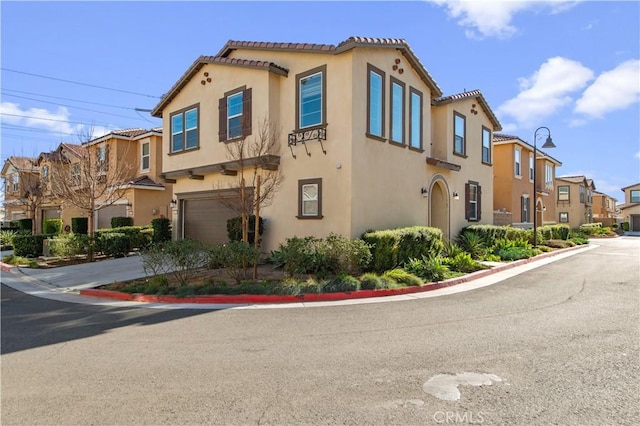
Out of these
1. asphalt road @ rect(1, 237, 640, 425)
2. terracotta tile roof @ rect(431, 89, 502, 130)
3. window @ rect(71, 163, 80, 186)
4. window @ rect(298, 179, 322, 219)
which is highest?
terracotta tile roof @ rect(431, 89, 502, 130)

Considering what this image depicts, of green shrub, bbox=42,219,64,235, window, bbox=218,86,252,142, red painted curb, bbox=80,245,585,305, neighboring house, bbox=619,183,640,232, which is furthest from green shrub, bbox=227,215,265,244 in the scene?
neighboring house, bbox=619,183,640,232

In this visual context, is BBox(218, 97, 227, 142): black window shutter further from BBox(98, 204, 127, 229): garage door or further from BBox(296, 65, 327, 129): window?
BBox(98, 204, 127, 229): garage door

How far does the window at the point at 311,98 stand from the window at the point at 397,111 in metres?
2.75

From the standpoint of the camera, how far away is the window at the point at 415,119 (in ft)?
50.1

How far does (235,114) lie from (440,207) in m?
9.82

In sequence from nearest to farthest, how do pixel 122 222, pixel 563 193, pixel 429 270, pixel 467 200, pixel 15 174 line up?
1. pixel 429 270
2. pixel 467 200
3. pixel 122 222
4. pixel 15 174
5. pixel 563 193

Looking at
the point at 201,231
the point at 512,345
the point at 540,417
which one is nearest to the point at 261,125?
the point at 201,231

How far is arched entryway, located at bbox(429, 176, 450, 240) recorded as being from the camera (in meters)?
17.4

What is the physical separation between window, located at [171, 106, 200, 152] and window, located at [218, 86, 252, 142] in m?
1.94

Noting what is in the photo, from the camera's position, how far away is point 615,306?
7977 mm

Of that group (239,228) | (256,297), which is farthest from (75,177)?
(256,297)

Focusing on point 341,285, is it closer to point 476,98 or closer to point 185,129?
point 185,129

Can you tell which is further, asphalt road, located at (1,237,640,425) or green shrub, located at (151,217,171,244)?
green shrub, located at (151,217,171,244)

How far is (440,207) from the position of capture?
58.3ft
